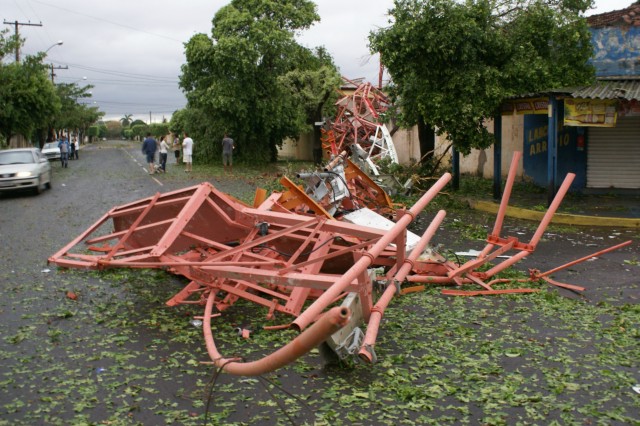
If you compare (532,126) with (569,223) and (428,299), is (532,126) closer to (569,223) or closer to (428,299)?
(569,223)

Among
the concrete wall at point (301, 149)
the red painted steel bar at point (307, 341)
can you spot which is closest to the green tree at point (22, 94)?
the concrete wall at point (301, 149)

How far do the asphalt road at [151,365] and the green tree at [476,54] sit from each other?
6.22 metres

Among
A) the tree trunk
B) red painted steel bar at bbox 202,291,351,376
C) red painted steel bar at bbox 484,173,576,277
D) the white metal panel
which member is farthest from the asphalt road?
the tree trunk

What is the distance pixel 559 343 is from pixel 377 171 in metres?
12.1

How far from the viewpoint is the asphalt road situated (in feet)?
15.4

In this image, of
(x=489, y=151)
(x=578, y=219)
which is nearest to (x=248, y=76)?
(x=489, y=151)

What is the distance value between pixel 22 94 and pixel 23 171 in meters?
14.1

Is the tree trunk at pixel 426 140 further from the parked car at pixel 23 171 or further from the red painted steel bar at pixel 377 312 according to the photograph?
the red painted steel bar at pixel 377 312

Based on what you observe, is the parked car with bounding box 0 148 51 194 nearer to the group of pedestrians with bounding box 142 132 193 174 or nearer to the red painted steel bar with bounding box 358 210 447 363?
the group of pedestrians with bounding box 142 132 193 174

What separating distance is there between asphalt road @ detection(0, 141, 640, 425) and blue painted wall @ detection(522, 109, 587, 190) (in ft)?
27.9

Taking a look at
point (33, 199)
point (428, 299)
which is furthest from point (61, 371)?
point (33, 199)

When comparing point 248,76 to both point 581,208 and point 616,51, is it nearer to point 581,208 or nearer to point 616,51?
point 616,51

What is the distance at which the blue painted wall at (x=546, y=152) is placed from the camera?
18906 mm

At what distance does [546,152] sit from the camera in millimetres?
19766
